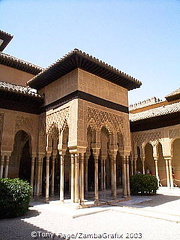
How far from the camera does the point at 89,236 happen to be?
4.20 meters

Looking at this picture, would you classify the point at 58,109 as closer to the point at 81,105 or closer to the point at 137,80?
the point at 81,105

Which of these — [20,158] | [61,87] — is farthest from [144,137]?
[20,158]

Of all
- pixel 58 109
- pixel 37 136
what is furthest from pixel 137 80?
pixel 37 136

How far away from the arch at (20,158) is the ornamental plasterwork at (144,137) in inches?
290

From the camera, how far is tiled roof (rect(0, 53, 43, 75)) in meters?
11.2

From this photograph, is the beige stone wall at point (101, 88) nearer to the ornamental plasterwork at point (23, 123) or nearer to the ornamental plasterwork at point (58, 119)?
the ornamental plasterwork at point (58, 119)

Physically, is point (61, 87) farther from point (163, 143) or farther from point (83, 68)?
point (163, 143)

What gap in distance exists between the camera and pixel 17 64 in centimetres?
1179

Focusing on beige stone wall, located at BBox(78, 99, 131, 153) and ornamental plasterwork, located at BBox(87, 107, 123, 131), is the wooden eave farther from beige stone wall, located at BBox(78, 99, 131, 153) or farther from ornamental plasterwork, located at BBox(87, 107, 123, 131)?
ornamental plasterwork, located at BBox(87, 107, 123, 131)

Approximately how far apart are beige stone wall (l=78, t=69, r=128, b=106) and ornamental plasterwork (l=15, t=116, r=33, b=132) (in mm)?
3319

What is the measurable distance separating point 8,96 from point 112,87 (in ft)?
15.2

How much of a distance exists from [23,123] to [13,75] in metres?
4.33

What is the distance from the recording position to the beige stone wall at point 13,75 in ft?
37.8

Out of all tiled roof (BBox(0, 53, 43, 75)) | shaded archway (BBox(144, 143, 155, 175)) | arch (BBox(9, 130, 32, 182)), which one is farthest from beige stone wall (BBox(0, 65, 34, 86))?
shaded archway (BBox(144, 143, 155, 175))
